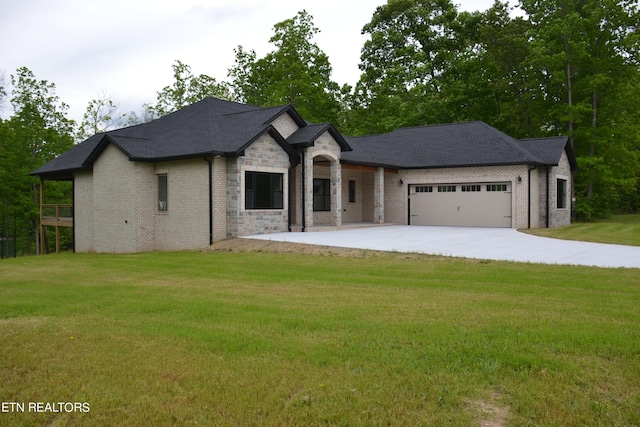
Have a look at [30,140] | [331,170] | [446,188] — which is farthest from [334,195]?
[30,140]

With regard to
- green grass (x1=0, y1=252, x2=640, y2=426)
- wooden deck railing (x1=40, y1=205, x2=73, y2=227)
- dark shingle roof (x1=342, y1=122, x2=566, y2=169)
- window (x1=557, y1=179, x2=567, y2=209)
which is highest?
dark shingle roof (x1=342, y1=122, x2=566, y2=169)

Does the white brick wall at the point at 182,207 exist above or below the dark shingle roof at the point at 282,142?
below

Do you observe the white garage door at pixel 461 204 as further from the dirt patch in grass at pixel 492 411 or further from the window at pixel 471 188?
the dirt patch in grass at pixel 492 411

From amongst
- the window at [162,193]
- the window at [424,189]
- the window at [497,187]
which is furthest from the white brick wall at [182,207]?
the window at [497,187]

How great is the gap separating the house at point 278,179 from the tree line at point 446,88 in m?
6.97

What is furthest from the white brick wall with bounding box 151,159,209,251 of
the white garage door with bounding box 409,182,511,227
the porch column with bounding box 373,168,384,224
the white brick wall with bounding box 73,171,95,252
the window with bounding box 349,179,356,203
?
the white garage door with bounding box 409,182,511,227

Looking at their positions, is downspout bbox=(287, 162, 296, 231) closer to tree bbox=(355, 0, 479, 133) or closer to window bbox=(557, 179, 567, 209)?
window bbox=(557, 179, 567, 209)

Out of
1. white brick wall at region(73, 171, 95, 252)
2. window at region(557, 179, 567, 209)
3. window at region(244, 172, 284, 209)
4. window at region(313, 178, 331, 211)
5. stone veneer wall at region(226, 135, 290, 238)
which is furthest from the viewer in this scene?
window at region(557, 179, 567, 209)

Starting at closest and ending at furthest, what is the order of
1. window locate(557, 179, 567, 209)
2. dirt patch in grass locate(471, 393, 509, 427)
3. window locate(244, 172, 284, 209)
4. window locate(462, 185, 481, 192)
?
1. dirt patch in grass locate(471, 393, 509, 427)
2. window locate(244, 172, 284, 209)
3. window locate(462, 185, 481, 192)
4. window locate(557, 179, 567, 209)

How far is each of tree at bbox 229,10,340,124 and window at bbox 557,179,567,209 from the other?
1954 centimetres

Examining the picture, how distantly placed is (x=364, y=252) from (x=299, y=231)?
6402mm

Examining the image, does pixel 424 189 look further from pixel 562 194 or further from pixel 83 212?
pixel 83 212

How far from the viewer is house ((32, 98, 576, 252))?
1922 cm

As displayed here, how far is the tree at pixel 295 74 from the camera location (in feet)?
135
